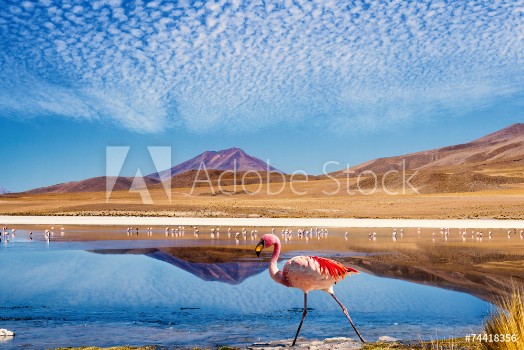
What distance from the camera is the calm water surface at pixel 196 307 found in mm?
8648

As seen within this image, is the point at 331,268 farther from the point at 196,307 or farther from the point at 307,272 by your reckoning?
the point at 196,307

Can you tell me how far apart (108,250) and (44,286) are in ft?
27.5

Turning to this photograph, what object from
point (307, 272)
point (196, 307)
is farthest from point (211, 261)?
point (307, 272)

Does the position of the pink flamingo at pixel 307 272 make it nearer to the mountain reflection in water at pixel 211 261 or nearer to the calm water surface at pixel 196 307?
the calm water surface at pixel 196 307

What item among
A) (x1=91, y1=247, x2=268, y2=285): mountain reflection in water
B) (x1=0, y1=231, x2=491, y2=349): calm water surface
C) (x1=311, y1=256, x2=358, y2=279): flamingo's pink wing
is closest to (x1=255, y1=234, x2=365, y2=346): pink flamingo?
(x1=311, y1=256, x2=358, y2=279): flamingo's pink wing

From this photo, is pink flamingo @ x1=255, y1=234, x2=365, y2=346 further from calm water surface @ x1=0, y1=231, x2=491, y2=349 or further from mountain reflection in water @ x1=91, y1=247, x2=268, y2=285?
mountain reflection in water @ x1=91, y1=247, x2=268, y2=285

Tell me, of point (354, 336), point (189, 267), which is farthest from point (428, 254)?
point (354, 336)

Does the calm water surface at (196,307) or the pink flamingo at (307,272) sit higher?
the pink flamingo at (307,272)

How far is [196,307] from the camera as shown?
10781 mm

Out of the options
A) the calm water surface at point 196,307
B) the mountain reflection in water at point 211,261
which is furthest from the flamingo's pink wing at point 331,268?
the mountain reflection in water at point 211,261

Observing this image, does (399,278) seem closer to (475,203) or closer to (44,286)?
(44,286)

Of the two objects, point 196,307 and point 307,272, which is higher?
point 307,272

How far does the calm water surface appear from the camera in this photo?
865 cm

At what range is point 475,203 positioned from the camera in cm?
5547
